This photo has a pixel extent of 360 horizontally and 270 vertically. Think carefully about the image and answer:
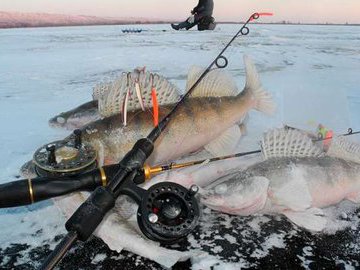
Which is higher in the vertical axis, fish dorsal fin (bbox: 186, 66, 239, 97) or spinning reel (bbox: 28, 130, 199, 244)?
fish dorsal fin (bbox: 186, 66, 239, 97)

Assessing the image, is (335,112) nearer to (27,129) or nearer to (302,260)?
(302,260)

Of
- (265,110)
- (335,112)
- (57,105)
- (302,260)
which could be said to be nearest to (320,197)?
(302,260)

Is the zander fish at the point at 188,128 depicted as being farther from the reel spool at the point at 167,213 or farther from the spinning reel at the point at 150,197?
the reel spool at the point at 167,213

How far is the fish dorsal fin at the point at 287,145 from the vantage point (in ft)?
10.3

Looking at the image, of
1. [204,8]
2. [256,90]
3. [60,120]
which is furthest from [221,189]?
[204,8]

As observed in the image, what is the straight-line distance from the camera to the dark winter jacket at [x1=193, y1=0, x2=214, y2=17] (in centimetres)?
1287

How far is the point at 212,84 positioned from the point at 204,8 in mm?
10193

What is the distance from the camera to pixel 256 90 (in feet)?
12.9

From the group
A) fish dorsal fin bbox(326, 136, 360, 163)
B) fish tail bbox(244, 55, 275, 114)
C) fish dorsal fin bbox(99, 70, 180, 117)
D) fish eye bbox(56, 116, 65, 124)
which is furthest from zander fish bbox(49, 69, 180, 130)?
fish dorsal fin bbox(326, 136, 360, 163)

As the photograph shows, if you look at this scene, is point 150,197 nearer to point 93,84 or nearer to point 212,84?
point 212,84

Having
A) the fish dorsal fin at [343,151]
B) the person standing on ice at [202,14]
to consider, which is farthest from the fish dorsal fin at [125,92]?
the person standing on ice at [202,14]

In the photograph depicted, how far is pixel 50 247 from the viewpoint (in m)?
→ 2.32

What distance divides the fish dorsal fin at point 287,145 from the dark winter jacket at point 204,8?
1060 cm

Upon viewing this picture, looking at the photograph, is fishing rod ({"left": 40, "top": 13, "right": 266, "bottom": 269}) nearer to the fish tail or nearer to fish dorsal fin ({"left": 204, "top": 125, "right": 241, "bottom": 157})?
fish dorsal fin ({"left": 204, "top": 125, "right": 241, "bottom": 157})
